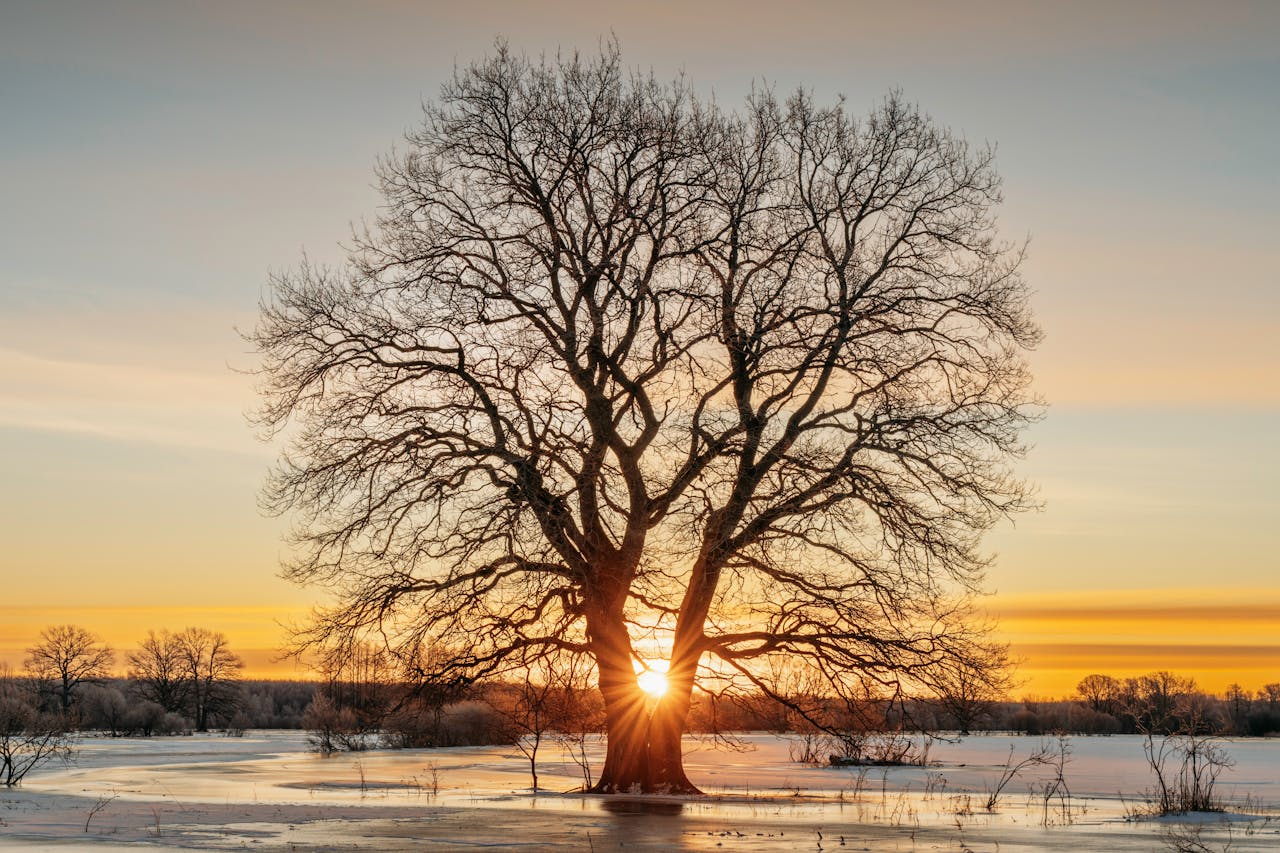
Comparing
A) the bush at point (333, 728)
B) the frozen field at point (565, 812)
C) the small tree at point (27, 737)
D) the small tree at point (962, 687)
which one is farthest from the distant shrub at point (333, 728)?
the small tree at point (962, 687)

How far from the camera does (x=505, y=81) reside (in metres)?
26.6

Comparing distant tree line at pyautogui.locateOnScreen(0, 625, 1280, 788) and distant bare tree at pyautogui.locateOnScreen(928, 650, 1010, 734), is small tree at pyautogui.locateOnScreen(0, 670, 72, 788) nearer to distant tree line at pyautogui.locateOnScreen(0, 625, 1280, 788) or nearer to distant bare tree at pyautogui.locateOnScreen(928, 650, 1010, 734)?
distant tree line at pyautogui.locateOnScreen(0, 625, 1280, 788)

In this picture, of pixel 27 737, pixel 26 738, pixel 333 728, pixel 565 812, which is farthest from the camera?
pixel 333 728

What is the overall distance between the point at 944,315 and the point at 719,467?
18.3 feet

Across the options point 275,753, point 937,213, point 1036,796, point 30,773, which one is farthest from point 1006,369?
point 275,753

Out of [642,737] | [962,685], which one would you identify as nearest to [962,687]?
[962,685]

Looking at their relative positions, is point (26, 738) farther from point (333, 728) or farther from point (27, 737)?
point (333, 728)

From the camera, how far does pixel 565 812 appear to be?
70.4 feet

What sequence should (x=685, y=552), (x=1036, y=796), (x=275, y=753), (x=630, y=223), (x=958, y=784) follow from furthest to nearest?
1. (x=275, y=753)
2. (x=958, y=784)
3. (x=1036, y=796)
4. (x=630, y=223)
5. (x=685, y=552)

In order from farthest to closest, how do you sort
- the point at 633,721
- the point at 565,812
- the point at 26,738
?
1. the point at 26,738
2. the point at 633,721
3. the point at 565,812

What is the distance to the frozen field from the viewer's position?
648 inches

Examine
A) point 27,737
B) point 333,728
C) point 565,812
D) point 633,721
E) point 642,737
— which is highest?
point 633,721

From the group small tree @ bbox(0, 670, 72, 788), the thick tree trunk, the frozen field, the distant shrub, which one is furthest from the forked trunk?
the distant shrub

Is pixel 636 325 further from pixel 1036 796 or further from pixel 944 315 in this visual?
pixel 1036 796
